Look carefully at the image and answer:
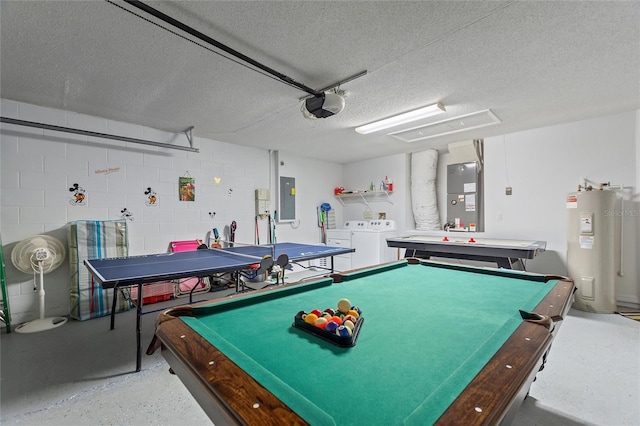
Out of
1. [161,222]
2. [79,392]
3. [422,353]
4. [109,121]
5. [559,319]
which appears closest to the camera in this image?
[422,353]

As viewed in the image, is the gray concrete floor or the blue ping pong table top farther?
the blue ping pong table top

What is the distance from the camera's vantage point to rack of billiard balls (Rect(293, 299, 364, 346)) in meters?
1.02

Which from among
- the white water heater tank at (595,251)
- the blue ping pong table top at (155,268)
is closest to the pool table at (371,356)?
the blue ping pong table top at (155,268)

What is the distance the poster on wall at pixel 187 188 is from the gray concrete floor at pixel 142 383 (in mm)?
2048

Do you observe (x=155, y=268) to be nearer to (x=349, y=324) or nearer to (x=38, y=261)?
(x=38, y=261)

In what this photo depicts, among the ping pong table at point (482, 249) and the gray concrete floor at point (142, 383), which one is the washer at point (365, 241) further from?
the gray concrete floor at point (142, 383)

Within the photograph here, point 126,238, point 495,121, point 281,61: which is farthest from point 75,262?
point 495,121

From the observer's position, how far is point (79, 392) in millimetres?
1922

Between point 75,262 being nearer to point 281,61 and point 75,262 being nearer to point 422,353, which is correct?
point 281,61

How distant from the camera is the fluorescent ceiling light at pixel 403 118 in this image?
3245 mm

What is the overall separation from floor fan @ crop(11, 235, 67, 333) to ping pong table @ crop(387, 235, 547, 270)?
429 cm

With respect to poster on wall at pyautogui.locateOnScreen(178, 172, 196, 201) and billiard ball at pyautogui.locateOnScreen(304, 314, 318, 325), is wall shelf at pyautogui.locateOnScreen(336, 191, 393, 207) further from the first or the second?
billiard ball at pyautogui.locateOnScreen(304, 314, 318, 325)

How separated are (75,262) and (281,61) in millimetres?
3244

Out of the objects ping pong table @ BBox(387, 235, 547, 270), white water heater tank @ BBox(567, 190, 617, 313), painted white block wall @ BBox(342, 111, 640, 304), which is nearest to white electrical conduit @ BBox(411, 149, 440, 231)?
painted white block wall @ BBox(342, 111, 640, 304)
